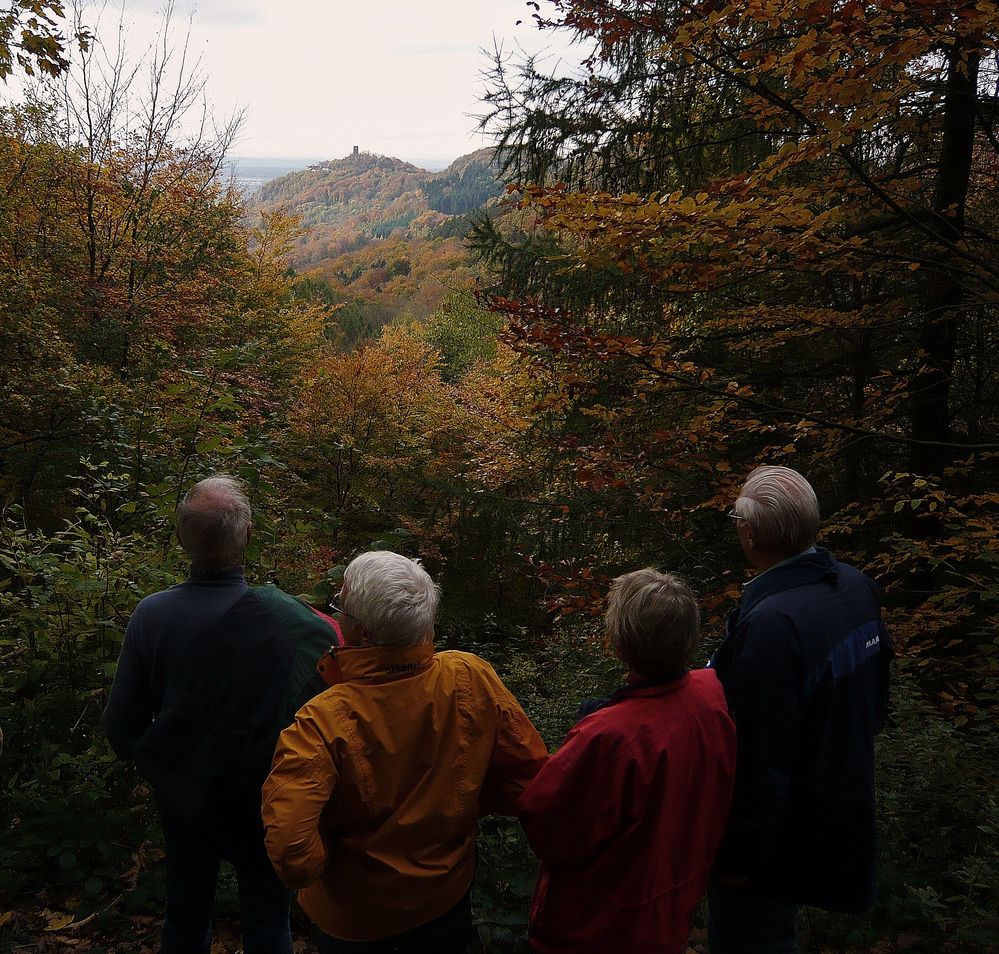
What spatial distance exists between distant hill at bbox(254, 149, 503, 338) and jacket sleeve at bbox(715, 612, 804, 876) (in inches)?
1202

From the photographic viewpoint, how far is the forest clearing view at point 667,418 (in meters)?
3.29

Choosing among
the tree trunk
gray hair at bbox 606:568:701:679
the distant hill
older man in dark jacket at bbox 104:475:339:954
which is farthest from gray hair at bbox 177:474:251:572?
the distant hill

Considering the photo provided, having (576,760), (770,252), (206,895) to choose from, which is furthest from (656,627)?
(770,252)

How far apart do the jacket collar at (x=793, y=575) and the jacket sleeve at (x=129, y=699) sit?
1743 mm

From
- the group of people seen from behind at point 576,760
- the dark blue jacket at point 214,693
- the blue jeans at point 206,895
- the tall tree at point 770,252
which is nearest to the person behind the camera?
the group of people seen from behind at point 576,760

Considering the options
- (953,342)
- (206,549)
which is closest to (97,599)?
(206,549)

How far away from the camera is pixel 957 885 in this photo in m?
3.50

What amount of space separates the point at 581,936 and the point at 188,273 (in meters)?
16.3

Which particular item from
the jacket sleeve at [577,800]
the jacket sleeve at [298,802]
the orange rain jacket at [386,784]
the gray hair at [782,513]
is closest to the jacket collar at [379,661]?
the orange rain jacket at [386,784]

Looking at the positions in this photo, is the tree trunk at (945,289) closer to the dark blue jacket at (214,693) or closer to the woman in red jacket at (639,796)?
the woman in red jacket at (639,796)

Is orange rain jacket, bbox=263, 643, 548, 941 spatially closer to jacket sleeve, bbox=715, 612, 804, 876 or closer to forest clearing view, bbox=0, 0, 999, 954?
jacket sleeve, bbox=715, 612, 804, 876

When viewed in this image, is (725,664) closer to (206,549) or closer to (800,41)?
(206,549)

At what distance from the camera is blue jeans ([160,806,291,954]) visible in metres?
2.20

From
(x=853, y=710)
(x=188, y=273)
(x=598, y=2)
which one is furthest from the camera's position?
(x=188, y=273)
